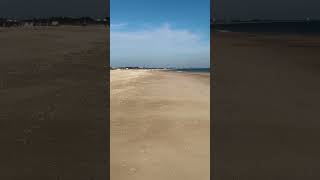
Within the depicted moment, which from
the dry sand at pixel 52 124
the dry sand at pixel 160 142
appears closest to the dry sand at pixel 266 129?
the dry sand at pixel 160 142

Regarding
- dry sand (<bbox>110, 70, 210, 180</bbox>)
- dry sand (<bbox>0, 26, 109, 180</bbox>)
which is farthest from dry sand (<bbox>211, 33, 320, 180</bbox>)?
dry sand (<bbox>0, 26, 109, 180</bbox>)

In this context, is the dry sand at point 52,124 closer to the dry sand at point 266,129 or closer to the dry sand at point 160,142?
the dry sand at point 160,142

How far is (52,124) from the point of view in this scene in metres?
4.43

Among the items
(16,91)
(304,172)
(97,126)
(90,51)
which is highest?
(90,51)

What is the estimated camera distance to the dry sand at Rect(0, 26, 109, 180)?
124 inches

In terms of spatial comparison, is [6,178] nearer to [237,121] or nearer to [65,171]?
[65,171]

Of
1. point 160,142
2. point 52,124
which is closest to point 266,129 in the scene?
point 160,142

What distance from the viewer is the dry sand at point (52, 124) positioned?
3139mm

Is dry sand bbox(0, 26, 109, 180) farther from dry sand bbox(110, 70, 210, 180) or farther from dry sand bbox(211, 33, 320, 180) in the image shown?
dry sand bbox(211, 33, 320, 180)

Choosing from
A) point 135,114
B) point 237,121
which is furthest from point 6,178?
point 237,121

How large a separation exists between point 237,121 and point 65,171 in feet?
9.68

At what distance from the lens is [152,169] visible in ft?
10.4

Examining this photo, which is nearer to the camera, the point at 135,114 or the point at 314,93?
the point at 135,114

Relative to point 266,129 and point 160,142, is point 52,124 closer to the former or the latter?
point 160,142
